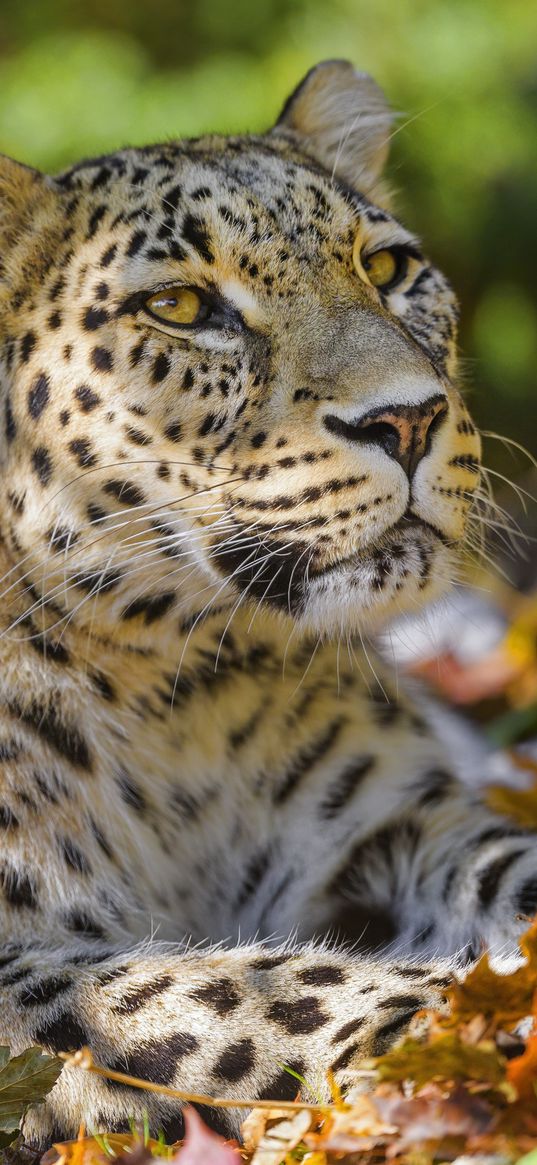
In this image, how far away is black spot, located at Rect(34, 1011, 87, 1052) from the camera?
2561mm

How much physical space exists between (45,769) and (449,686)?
3229 millimetres

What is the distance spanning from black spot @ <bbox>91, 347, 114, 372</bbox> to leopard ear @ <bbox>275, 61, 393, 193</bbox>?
47.4 inches

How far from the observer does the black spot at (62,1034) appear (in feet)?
8.40

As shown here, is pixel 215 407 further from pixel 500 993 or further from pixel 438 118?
pixel 438 118

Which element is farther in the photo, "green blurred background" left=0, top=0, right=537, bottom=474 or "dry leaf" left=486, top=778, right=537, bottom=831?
"green blurred background" left=0, top=0, right=537, bottom=474

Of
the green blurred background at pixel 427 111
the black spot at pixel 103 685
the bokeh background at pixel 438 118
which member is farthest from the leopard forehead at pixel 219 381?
the green blurred background at pixel 427 111

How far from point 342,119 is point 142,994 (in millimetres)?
2624

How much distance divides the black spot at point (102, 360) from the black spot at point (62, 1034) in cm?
140

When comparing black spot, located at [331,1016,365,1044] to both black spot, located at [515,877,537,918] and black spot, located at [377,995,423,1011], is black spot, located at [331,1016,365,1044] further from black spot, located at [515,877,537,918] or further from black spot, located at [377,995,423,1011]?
black spot, located at [515,877,537,918]

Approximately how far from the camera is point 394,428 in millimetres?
2633

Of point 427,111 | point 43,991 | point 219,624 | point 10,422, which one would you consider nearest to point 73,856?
point 43,991

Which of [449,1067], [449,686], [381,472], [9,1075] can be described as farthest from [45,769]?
[449,686]

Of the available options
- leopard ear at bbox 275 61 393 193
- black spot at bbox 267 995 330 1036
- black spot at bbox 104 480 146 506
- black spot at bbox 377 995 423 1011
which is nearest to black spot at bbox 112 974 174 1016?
black spot at bbox 267 995 330 1036

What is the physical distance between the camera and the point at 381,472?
2611mm
